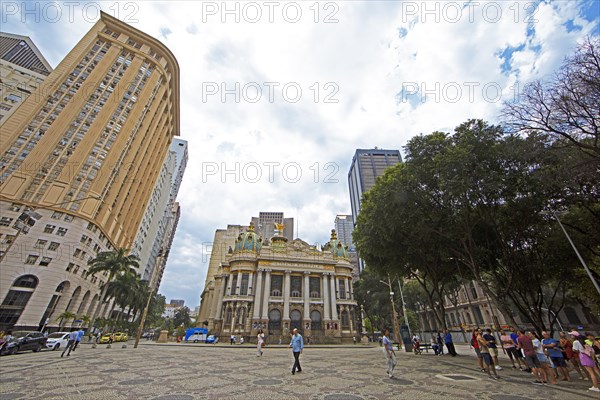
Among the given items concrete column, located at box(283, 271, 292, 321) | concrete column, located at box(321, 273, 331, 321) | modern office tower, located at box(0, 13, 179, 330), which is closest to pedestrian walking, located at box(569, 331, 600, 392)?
modern office tower, located at box(0, 13, 179, 330)

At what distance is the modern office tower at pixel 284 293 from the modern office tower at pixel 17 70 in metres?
46.8

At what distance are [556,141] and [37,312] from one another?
182ft

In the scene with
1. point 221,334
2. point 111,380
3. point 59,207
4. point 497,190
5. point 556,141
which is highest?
point 59,207

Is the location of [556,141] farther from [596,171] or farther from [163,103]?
[163,103]

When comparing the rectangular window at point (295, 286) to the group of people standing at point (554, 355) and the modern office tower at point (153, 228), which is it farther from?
the group of people standing at point (554, 355)

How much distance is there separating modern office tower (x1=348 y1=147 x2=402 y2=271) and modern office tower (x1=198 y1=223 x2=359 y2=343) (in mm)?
51971

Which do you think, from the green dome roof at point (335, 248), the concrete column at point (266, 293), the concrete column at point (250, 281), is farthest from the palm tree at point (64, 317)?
the green dome roof at point (335, 248)

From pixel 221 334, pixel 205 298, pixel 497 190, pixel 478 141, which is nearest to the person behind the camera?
pixel 497 190

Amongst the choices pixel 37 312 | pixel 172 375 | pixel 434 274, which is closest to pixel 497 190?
pixel 434 274

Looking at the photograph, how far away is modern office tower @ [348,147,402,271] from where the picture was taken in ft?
332

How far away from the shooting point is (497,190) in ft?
45.2

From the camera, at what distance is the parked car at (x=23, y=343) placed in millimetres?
18531

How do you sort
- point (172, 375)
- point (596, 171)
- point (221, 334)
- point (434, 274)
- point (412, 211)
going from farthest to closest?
point (221, 334) < point (434, 274) < point (412, 211) < point (596, 171) < point (172, 375)

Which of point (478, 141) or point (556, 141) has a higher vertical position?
point (478, 141)
